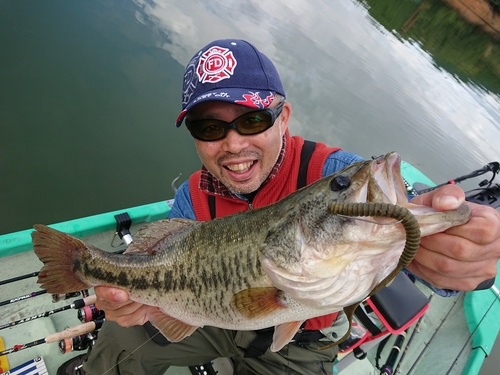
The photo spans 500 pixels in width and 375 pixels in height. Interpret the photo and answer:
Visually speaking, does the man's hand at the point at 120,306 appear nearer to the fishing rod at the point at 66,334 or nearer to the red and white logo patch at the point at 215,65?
the fishing rod at the point at 66,334

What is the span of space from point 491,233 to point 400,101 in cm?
1346

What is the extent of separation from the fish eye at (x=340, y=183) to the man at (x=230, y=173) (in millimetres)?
819

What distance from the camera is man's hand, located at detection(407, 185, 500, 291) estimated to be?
1.14 m

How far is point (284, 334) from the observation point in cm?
168

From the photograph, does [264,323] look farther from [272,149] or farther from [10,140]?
[10,140]

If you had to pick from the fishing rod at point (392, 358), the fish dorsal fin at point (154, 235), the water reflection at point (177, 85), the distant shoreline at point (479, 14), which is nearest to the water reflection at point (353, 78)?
the water reflection at point (177, 85)

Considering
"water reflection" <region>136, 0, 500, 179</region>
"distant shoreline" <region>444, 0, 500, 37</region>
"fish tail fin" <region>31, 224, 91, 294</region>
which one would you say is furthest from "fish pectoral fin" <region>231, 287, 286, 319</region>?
"distant shoreline" <region>444, 0, 500, 37</region>

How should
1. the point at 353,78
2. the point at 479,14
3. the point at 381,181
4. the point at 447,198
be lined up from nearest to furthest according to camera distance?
the point at 447,198 → the point at 381,181 → the point at 353,78 → the point at 479,14

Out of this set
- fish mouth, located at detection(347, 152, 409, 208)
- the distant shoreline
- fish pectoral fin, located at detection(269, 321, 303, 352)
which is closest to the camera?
fish mouth, located at detection(347, 152, 409, 208)

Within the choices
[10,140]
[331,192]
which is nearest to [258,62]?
[331,192]

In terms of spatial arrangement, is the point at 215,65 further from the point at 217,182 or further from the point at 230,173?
the point at 217,182

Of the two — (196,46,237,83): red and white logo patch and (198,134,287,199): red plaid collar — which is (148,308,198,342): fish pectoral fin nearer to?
(198,134,287,199): red plaid collar

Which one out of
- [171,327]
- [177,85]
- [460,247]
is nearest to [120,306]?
[171,327]

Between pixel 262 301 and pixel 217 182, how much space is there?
1092mm
